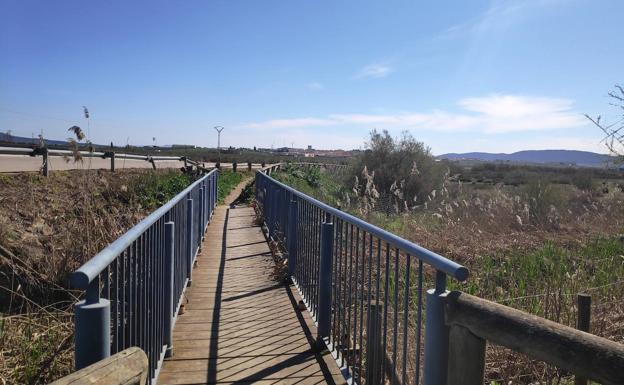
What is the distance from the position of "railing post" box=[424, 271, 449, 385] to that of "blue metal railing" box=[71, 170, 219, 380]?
1376mm

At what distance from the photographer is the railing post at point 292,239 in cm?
660

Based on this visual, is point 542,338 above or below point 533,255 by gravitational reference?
above

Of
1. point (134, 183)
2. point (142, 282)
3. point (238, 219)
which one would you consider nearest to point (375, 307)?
point (142, 282)

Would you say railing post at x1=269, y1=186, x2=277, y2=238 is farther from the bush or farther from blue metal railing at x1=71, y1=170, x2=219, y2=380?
the bush

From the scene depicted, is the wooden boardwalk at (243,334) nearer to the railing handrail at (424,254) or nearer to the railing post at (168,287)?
the railing post at (168,287)

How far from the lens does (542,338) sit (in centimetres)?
173

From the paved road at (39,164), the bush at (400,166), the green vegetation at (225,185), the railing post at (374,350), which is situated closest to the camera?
the railing post at (374,350)

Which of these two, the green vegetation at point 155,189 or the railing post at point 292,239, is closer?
the railing post at point 292,239

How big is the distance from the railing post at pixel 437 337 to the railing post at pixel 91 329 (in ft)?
4.52

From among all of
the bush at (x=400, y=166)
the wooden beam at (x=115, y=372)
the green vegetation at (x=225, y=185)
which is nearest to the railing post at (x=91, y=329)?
the wooden beam at (x=115, y=372)

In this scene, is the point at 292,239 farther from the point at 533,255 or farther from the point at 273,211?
the point at 533,255

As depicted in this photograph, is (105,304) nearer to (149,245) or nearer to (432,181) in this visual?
(149,245)

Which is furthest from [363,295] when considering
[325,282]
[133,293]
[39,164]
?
[39,164]

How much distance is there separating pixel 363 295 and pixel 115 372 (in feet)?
8.89
